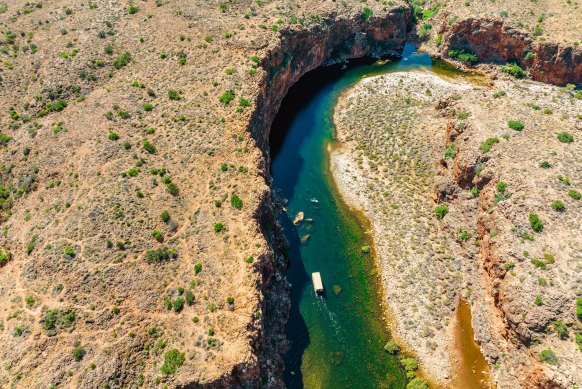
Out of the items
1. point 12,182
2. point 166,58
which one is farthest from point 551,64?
point 12,182

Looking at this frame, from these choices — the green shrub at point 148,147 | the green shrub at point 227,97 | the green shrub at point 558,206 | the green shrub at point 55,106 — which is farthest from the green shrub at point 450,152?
the green shrub at point 55,106

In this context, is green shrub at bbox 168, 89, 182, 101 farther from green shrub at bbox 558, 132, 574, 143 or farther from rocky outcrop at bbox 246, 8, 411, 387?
green shrub at bbox 558, 132, 574, 143

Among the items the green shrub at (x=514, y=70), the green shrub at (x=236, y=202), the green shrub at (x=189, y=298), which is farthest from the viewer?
the green shrub at (x=514, y=70)

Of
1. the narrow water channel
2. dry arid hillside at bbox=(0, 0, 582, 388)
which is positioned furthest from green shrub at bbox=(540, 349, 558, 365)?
the narrow water channel

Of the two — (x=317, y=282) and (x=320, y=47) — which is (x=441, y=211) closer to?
(x=317, y=282)

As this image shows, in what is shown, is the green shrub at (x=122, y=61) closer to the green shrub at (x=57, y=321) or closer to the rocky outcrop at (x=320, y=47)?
the rocky outcrop at (x=320, y=47)

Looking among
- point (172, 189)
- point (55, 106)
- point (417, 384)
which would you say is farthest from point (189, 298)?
point (55, 106)

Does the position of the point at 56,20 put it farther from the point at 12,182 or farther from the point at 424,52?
the point at 424,52
